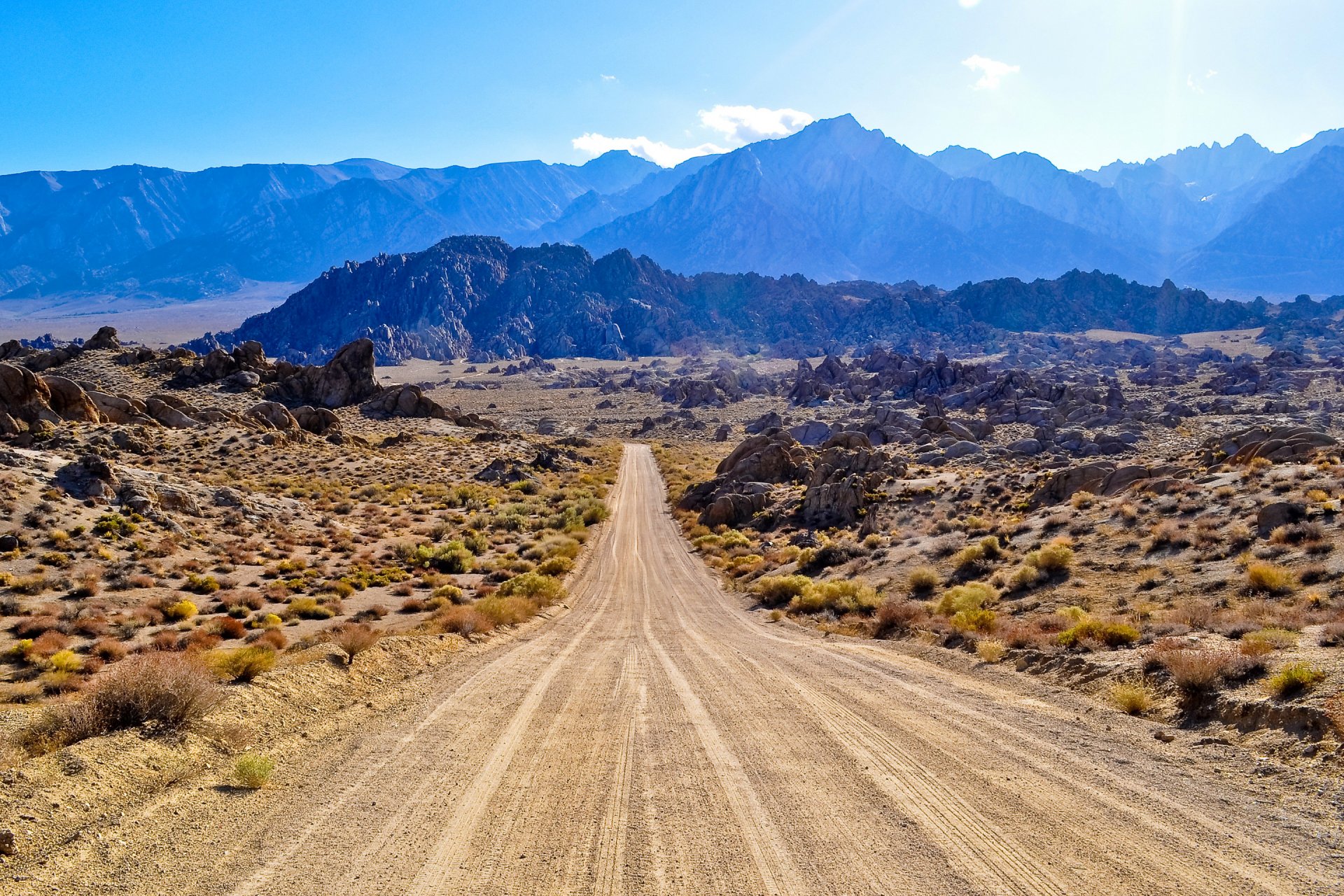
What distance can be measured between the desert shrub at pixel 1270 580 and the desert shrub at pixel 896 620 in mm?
6775

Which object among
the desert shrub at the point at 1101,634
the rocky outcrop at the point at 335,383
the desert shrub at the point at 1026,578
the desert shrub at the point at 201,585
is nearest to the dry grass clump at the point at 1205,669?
the desert shrub at the point at 1101,634

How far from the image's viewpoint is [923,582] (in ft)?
69.3

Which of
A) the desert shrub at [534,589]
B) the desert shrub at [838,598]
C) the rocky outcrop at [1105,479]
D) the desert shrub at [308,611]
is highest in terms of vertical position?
the rocky outcrop at [1105,479]

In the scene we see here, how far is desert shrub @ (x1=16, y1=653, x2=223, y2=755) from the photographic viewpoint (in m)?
7.56

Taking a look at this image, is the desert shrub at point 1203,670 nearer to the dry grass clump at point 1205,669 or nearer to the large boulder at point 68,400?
the dry grass clump at point 1205,669

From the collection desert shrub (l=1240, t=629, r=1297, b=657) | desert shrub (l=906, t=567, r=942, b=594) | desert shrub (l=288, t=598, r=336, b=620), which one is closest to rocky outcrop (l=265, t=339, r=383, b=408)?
desert shrub (l=288, t=598, r=336, b=620)

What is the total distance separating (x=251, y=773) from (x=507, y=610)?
11374 millimetres

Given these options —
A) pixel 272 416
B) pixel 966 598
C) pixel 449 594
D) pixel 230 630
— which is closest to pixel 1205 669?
pixel 966 598

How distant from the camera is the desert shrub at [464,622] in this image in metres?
15.6

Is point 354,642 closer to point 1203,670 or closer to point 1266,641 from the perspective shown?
point 1203,670

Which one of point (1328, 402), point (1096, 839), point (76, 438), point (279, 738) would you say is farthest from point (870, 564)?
point (1328, 402)

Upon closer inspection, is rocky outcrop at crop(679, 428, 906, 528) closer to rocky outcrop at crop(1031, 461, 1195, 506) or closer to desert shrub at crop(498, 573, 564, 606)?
rocky outcrop at crop(1031, 461, 1195, 506)

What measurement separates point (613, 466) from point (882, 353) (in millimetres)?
96495

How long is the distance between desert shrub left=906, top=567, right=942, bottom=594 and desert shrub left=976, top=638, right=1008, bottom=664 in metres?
7.21
